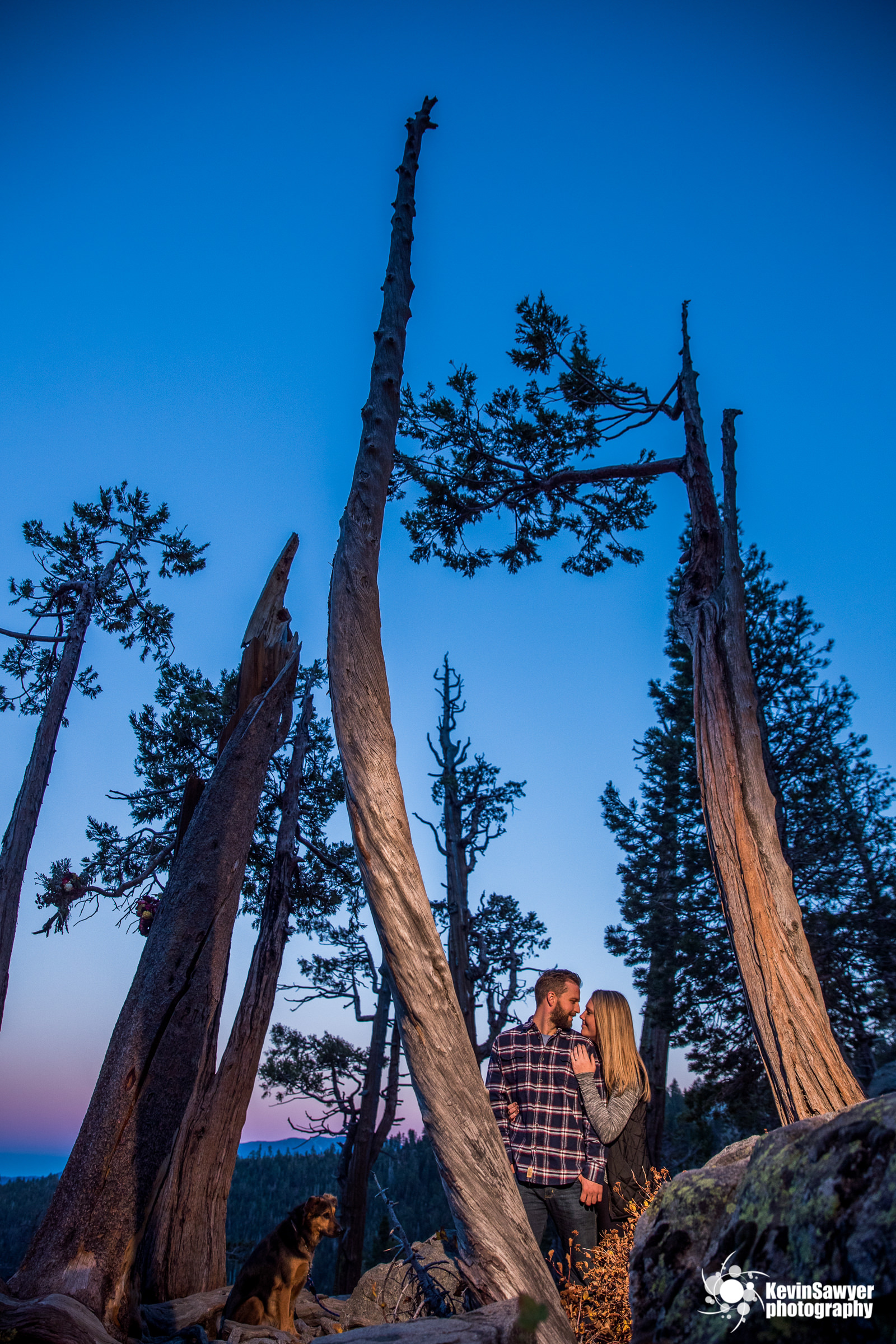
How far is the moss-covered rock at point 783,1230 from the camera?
5.70 ft

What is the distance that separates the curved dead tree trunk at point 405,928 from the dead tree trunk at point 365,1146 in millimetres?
8048

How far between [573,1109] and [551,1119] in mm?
157

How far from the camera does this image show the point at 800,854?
1402 cm

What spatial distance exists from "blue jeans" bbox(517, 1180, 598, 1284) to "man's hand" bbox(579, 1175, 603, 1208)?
2 cm

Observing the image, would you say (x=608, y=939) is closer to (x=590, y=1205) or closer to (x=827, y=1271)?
(x=590, y=1205)

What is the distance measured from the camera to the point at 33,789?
10.8 metres

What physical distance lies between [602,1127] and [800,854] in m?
11.7

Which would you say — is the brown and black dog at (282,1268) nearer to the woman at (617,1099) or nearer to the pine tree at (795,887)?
the woman at (617,1099)

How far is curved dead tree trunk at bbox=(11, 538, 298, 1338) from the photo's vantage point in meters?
4.78

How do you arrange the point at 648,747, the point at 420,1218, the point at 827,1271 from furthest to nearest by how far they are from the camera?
the point at 420,1218 < the point at 648,747 < the point at 827,1271

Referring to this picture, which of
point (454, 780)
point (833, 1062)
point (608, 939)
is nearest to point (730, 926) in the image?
point (833, 1062)

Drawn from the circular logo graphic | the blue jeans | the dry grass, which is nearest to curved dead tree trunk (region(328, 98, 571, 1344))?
the blue jeans

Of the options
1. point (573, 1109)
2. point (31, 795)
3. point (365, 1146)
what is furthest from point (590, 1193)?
point (365, 1146)

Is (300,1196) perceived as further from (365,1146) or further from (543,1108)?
(543,1108)
